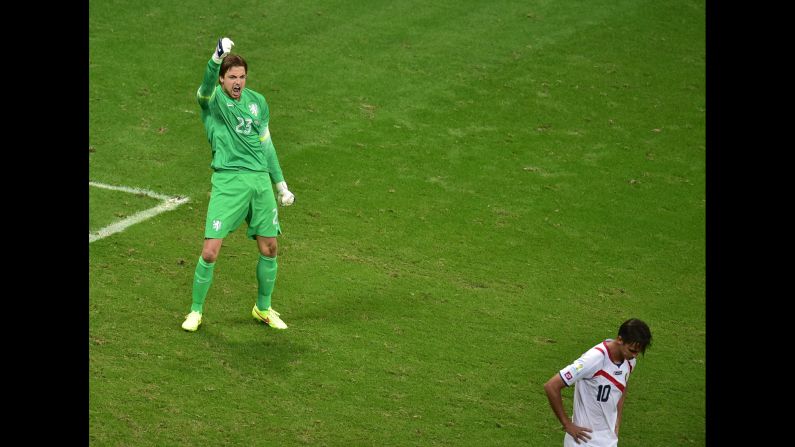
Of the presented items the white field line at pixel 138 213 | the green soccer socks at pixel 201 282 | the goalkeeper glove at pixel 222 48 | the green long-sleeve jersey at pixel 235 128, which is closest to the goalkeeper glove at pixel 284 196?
the green long-sleeve jersey at pixel 235 128

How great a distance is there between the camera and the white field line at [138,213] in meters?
10.2

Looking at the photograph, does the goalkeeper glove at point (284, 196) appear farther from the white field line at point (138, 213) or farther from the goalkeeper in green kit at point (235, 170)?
the white field line at point (138, 213)

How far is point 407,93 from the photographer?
13.5 metres

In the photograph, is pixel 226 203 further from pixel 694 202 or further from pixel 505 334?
pixel 694 202

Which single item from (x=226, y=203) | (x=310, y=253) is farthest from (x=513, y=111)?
(x=226, y=203)

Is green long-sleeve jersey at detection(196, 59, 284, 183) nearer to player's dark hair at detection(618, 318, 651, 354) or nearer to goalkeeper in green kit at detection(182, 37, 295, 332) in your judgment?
goalkeeper in green kit at detection(182, 37, 295, 332)

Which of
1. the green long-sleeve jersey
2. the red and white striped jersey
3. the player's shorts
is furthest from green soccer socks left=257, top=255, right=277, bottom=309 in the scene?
the red and white striped jersey

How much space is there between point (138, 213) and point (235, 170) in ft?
8.68

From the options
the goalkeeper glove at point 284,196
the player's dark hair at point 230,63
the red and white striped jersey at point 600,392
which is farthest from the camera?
the goalkeeper glove at point 284,196

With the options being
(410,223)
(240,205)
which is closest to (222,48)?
(240,205)

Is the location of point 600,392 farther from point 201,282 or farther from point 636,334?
point 201,282

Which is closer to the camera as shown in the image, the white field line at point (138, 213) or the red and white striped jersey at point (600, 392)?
the red and white striped jersey at point (600, 392)

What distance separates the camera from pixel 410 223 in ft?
36.0

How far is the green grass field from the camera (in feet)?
25.8
